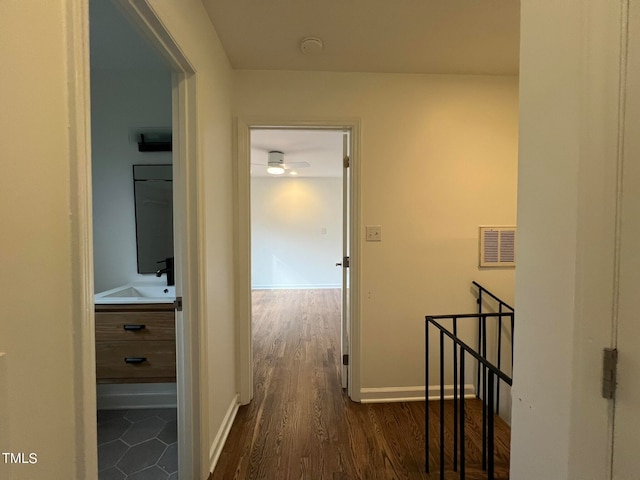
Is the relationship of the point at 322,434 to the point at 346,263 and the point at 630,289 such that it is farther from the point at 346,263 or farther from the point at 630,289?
the point at 630,289

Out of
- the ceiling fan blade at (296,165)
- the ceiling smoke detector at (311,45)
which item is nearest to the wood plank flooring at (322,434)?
the ceiling smoke detector at (311,45)

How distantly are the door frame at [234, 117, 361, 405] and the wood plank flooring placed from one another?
21 cm

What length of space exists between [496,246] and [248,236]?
6.47ft

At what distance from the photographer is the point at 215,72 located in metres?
1.57

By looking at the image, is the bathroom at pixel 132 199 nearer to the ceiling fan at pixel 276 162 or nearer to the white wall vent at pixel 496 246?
the ceiling fan at pixel 276 162

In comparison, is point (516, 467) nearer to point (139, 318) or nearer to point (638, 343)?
point (638, 343)

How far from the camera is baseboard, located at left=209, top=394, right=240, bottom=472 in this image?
57.5 inches

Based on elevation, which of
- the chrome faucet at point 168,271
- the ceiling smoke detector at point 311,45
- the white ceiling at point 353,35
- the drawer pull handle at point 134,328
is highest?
the white ceiling at point 353,35

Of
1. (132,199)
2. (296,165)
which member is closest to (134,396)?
(132,199)

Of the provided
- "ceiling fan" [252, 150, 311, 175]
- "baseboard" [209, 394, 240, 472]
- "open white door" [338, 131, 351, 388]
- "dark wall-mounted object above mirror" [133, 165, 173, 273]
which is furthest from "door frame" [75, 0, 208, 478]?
"ceiling fan" [252, 150, 311, 175]

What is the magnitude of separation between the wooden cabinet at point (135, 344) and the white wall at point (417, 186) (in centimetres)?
135

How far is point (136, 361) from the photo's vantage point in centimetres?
162

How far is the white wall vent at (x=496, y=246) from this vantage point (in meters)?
2.12

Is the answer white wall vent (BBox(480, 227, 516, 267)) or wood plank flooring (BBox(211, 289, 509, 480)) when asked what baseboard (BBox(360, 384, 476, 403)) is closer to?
wood plank flooring (BBox(211, 289, 509, 480))
